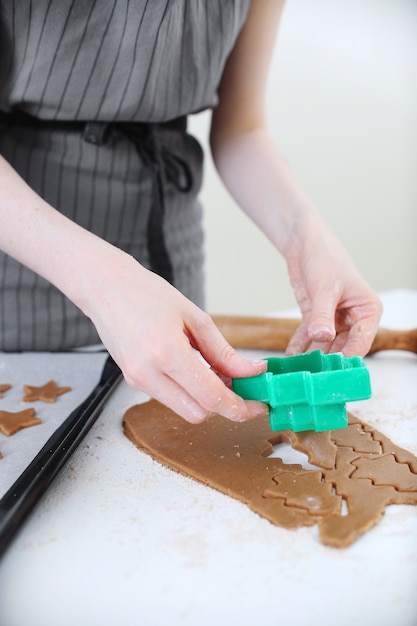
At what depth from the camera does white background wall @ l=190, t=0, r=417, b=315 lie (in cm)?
286

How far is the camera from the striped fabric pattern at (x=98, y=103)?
1.00 metres

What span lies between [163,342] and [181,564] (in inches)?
8.8

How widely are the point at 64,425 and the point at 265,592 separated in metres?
0.38

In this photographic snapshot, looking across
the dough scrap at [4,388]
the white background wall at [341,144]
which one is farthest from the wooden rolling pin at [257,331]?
the white background wall at [341,144]

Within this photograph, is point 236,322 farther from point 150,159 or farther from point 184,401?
point 184,401

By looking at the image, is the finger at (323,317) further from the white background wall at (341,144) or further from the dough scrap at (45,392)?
the white background wall at (341,144)

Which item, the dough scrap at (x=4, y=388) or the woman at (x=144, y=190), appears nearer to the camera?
the woman at (x=144, y=190)

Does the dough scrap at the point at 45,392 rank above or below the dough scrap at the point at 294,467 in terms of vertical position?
below

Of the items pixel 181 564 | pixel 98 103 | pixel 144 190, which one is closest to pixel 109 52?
pixel 98 103

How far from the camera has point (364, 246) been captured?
3.19m

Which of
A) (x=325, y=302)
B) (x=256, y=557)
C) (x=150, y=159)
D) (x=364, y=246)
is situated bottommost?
(x=364, y=246)

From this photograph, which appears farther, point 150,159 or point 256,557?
point 150,159

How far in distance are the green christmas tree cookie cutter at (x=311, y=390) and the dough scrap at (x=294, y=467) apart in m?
0.06

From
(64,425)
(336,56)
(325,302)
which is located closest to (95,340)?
(64,425)
